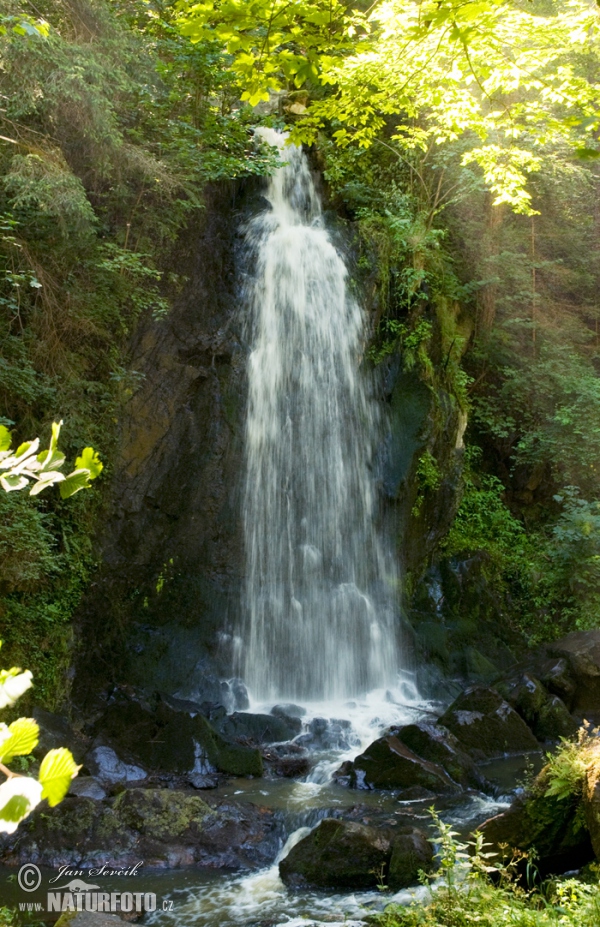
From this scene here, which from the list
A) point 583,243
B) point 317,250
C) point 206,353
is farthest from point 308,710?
point 583,243

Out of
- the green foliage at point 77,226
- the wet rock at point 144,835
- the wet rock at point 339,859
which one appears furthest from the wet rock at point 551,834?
the green foliage at point 77,226

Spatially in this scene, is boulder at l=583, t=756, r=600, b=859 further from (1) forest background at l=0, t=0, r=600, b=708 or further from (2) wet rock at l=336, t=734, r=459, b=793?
(1) forest background at l=0, t=0, r=600, b=708

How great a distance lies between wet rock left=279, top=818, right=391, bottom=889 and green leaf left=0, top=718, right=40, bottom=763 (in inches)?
191

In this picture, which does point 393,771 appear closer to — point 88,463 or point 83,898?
point 83,898

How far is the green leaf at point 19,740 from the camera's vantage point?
3.90ft

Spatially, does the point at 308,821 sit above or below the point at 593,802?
below

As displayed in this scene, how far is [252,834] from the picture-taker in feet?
20.0

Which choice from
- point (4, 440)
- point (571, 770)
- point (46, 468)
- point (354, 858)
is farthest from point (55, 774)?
point (354, 858)

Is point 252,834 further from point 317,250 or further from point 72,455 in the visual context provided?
point 317,250

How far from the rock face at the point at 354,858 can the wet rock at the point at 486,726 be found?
2915 mm

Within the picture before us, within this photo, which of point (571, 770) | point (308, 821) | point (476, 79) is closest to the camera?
point (571, 770)
